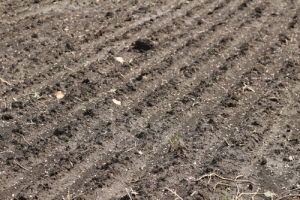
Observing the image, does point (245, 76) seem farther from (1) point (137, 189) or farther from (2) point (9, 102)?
(2) point (9, 102)

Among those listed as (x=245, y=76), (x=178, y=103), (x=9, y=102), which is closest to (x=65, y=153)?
(x=9, y=102)

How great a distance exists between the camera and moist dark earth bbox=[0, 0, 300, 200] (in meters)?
4.09

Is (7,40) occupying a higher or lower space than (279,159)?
higher

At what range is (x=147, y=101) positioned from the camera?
491cm

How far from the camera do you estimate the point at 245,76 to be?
5.41 m

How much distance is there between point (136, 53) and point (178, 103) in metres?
0.98

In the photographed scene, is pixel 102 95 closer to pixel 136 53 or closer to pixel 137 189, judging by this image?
pixel 136 53

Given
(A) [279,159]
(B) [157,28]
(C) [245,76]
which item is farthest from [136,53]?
(A) [279,159]

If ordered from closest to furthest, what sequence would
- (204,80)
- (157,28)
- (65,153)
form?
1. (65,153)
2. (204,80)
3. (157,28)

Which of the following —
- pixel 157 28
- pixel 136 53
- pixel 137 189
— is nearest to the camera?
pixel 137 189

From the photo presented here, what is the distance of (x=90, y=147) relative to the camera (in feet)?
14.2

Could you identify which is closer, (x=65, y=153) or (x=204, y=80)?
(x=65, y=153)

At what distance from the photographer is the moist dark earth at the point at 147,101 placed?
4.09m

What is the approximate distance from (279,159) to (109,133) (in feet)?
4.71
